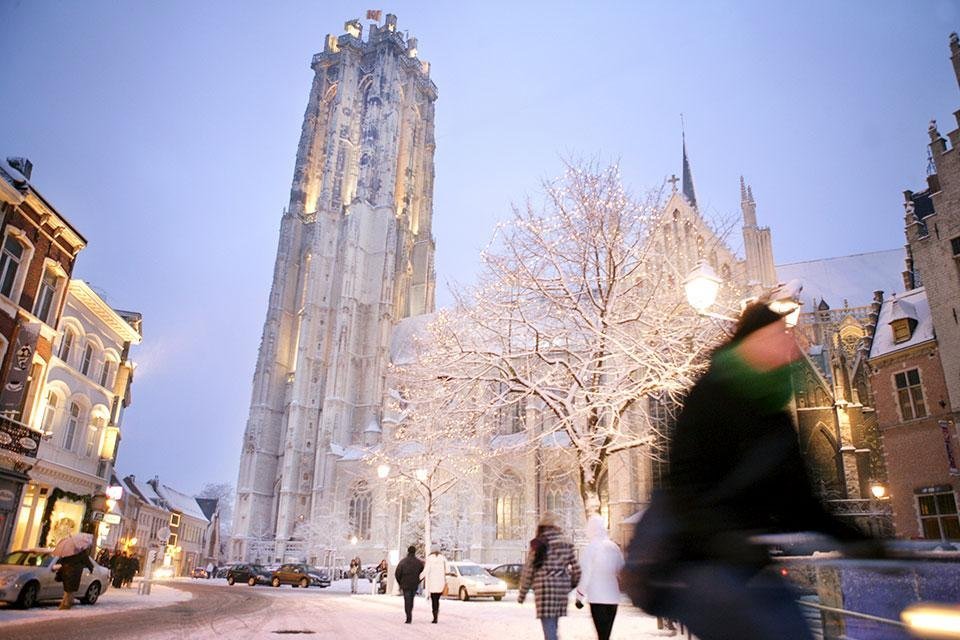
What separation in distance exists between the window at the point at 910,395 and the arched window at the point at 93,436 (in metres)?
31.6

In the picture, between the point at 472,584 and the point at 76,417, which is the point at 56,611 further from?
the point at 76,417

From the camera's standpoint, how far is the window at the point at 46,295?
19.8 metres

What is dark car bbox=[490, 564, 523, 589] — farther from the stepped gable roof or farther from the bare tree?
the stepped gable roof

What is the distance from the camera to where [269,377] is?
63625 millimetres

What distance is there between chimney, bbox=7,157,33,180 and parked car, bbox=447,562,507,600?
2141 centimetres

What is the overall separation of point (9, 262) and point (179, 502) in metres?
49.3

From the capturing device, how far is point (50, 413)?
854 inches

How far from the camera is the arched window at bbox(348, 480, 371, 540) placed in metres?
51.3

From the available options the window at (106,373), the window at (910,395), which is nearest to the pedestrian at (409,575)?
the window at (910,395)

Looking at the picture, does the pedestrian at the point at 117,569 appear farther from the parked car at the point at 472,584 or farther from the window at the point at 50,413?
the parked car at the point at 472,584

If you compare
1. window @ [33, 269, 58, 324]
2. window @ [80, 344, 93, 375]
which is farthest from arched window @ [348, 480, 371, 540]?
window @ [33, 269, 58, 324]

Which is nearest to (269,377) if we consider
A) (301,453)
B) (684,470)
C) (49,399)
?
(301,453)

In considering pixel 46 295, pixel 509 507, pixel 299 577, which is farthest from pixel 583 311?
pixel 509 507

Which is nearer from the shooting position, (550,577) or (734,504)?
(734,504)
